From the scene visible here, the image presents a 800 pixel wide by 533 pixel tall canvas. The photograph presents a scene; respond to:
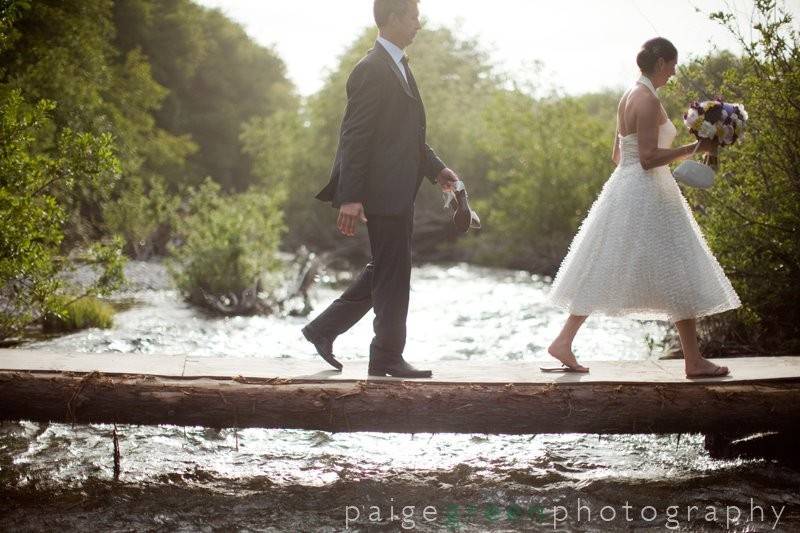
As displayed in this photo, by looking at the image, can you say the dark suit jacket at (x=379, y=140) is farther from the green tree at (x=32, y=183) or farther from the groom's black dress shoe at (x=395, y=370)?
the green tree at (x=32, y=183)

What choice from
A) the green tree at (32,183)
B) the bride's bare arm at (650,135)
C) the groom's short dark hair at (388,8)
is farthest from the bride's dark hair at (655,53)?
the green tree at (32,183)

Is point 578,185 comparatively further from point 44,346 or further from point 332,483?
point 332,483

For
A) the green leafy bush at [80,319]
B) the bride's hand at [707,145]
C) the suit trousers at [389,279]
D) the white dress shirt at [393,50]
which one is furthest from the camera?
the green leafy bush at [80,319]

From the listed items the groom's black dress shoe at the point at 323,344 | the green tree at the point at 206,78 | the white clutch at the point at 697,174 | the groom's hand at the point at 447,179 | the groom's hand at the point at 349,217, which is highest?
the green tree at the point at 206,78

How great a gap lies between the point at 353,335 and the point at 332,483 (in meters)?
7.74

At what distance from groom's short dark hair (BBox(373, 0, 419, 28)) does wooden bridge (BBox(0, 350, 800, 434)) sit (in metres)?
2.34

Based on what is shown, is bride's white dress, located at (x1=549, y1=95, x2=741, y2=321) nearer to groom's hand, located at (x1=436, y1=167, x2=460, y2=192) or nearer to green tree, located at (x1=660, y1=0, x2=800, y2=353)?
groom's hand, located at (x1=436, y1=167, x2=460, y2=192)

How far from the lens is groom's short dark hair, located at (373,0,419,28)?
207 inches

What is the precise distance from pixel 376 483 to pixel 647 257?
239 cm

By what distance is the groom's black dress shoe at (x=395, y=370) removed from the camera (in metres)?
5.75

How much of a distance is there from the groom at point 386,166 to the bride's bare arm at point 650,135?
50.2 inches

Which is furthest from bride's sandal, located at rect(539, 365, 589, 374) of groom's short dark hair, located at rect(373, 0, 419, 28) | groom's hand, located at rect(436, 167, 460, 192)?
groom's short dark hair, located at rect(373, 0, 419, 28)

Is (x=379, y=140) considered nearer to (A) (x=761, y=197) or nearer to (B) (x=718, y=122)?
(B) (x=718, y=122)

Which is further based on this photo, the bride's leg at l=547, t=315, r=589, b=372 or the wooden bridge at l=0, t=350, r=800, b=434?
the bride's leg at l=547, t=315, r=589, b=372
